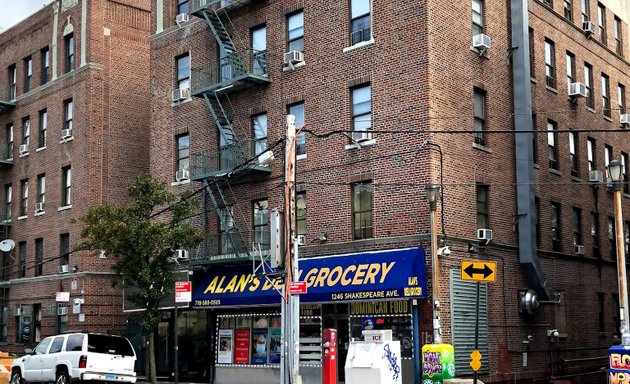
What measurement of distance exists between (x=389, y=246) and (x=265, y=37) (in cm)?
948

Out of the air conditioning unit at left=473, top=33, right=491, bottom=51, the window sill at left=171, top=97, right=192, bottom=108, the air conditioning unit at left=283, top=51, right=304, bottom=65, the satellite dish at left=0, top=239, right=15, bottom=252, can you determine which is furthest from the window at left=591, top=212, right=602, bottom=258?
the satellite dish at left=0, top=239, right=15, bottom=252

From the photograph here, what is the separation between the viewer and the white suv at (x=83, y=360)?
24719 mm

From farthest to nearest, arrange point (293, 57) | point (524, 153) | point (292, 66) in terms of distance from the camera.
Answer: point (292, 66), point (524, 153), point (293, 57)

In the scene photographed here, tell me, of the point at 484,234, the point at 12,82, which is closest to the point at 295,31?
the point at 484,234

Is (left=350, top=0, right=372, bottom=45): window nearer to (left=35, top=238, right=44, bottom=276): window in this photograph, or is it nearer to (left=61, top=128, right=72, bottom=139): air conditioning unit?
(left=61, top=128, right=72, bottom=139): air conditioning unit

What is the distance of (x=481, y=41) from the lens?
89.4 ft

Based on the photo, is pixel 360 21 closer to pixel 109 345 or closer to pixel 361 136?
pixel 361 136

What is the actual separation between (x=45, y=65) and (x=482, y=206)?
987 inches

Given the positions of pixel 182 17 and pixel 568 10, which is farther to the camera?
pixel 568 10

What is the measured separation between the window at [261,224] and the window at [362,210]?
11.2 feet

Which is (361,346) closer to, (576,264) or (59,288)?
(576,264)

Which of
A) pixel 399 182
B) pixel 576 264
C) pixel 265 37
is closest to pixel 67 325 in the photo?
pixel 265 37

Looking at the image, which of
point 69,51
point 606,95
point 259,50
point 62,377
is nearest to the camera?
point 62,377

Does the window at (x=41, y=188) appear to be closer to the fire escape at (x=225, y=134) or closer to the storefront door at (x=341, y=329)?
the fire escape at (x=225, y=134)
